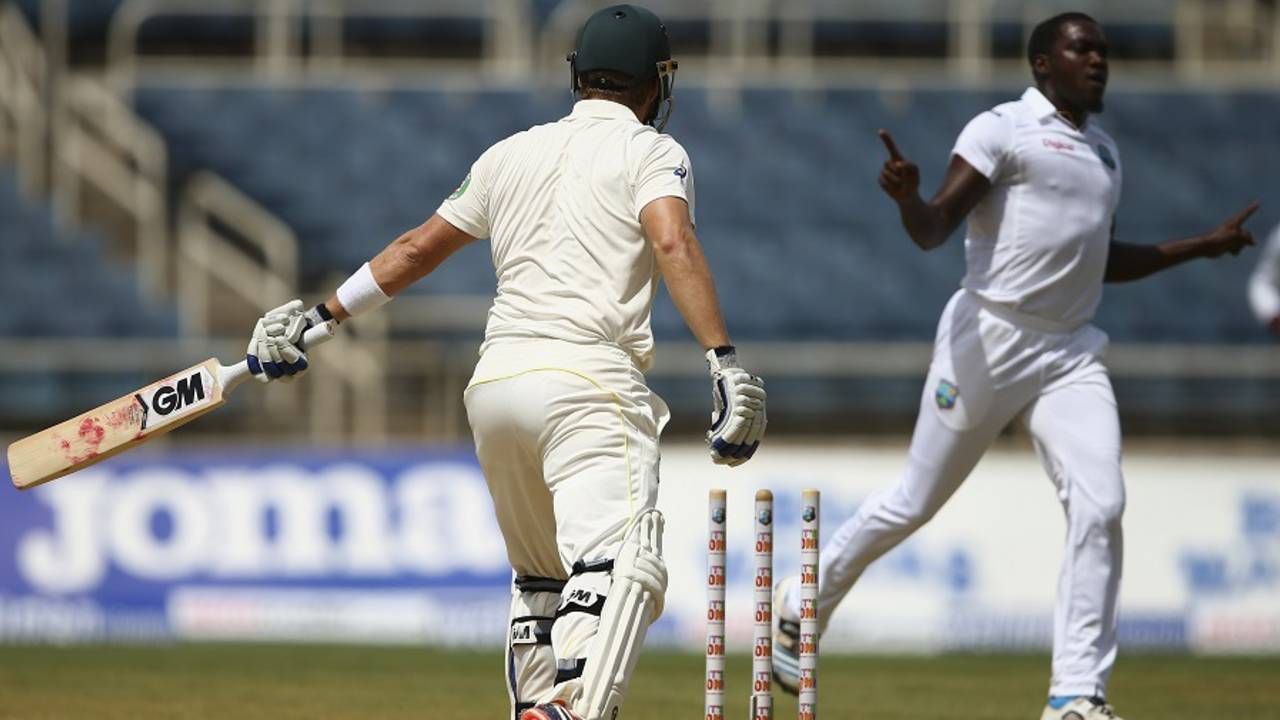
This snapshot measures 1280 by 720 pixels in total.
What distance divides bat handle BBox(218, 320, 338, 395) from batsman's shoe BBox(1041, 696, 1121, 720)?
2379 mm

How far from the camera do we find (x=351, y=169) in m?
15.5

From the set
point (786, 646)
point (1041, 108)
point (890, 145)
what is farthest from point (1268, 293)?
point (890, 145)

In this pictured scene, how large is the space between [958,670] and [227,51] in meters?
10.5

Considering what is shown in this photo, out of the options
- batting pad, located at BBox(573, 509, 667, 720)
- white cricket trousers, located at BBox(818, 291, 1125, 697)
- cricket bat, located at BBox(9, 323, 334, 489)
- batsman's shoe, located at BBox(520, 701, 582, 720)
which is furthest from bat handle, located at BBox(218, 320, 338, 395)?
white cricket trousers, located at BBox(818, 291, 1125, 697)

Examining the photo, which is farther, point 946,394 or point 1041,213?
point 946,394

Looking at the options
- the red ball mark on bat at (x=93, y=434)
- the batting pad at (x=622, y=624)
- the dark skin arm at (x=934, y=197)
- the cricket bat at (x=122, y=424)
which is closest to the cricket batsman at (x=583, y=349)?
the batting pad at (x=622, y=624)

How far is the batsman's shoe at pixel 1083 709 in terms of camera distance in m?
5.68

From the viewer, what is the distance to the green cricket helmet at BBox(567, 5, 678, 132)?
16.1ft

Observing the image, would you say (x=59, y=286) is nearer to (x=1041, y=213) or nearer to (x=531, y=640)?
(x=1041, y=213)

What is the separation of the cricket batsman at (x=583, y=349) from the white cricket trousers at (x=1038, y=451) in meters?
1.65

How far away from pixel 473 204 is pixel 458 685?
3.55 metres

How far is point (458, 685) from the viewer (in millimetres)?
8102

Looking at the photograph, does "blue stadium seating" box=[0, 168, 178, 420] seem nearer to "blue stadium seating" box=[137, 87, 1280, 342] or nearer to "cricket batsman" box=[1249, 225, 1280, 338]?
"blue stadium seating" box=[137, 87, 1280, 342]

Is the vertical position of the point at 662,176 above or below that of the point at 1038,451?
above
